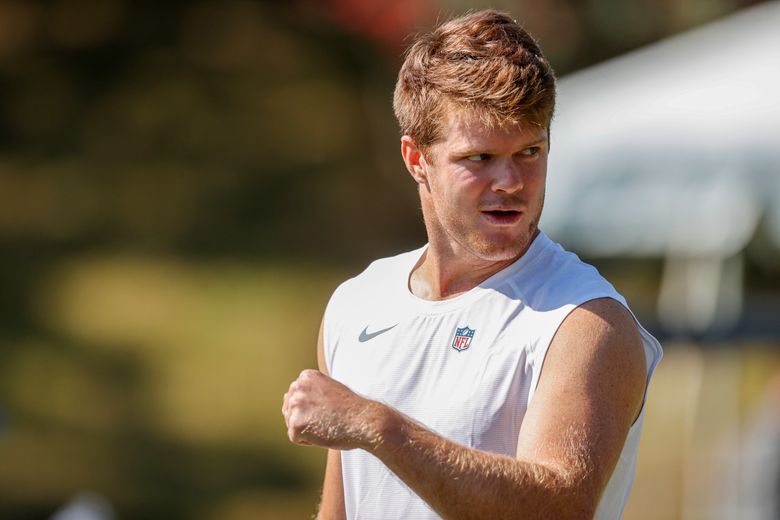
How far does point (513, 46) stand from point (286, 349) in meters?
12.0

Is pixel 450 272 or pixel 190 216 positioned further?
pixel 190 216

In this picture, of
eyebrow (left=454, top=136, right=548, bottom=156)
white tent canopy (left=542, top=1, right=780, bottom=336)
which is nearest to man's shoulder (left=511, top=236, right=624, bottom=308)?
eyebrow (left=454, top=136, right=548, bottom=156)

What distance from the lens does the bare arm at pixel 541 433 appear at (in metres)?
2.58

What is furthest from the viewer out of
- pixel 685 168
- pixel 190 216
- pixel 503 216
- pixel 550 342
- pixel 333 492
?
pixel 190 216

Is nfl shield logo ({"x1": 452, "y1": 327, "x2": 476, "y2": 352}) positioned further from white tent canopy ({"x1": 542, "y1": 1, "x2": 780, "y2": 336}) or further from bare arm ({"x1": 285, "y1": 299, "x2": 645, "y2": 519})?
white tent canopy ({"x1": 542, "y1": 1, "x2": 780, "y2": 336})

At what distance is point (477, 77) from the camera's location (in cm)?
284

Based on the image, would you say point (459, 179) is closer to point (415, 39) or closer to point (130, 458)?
point (415, 39)

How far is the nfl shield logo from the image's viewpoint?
9.62ft

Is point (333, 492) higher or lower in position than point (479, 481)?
lower

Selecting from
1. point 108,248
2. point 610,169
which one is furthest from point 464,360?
point 108,248

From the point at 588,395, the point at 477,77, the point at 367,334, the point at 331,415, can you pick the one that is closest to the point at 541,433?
the point at 588,395

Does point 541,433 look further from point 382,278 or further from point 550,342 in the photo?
point 382,278

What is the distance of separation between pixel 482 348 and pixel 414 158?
18.7 inches

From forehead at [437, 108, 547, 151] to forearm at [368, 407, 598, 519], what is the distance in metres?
0.62
